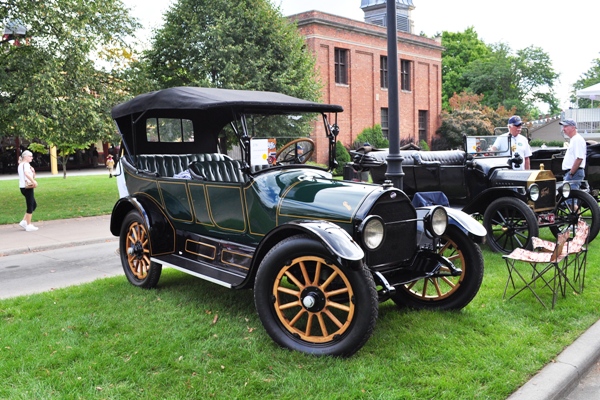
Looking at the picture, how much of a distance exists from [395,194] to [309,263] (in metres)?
0.94

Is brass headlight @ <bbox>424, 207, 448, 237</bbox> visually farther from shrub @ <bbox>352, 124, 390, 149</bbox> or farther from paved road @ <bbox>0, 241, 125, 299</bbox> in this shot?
shrub @ <bbox>352, 124, 390, 149</bbox>

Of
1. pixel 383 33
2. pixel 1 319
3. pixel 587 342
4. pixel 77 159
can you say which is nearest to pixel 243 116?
pixel 1 319

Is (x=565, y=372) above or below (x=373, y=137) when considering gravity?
below

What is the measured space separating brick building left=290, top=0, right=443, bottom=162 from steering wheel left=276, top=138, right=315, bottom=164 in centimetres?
2408

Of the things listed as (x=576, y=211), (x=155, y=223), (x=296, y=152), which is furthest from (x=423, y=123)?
(x=155, y=223)

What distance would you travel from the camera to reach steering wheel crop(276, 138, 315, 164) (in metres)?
5.54

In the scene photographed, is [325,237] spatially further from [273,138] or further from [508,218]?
[508,218]

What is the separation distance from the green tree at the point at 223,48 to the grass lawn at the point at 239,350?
577 inches

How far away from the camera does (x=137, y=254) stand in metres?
5.98

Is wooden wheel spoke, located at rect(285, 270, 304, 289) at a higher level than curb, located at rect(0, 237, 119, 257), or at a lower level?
higher

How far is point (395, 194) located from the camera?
14.6 feet

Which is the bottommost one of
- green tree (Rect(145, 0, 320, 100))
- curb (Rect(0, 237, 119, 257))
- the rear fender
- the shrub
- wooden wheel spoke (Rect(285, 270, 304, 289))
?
A: curb (Rect(0, 237, 119, 257))

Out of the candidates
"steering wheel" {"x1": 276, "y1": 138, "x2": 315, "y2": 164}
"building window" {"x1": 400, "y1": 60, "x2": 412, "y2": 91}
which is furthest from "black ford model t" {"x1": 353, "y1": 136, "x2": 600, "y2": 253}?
"building window" {"x1": 400, "y1": 60, "x2": 412, "y2": 91}

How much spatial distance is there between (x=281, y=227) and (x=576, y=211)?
6.19 meters
